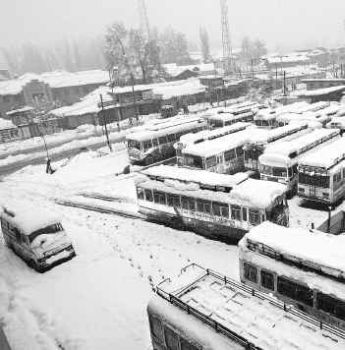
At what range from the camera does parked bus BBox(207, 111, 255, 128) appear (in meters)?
42.2

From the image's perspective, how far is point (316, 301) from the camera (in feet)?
39.9

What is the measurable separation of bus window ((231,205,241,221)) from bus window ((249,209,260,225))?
67 cm

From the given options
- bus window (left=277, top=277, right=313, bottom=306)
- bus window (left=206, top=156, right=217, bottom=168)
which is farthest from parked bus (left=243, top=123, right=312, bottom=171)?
bus window (left=277, top=277, right=313, bottom=306)

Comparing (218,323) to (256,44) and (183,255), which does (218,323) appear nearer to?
(183,255)

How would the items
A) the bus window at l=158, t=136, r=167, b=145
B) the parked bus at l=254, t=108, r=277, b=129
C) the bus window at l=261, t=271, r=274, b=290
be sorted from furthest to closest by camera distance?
the parked bus at l=254, t=108, r=277, b=129 → the bus window at l=158, t=136, r=167, b=145 → the bus window at l=261, t=271, r=274, b=290

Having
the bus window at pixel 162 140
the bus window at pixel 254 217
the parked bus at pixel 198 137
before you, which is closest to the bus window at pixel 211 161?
the parked bus at pixel 198 137

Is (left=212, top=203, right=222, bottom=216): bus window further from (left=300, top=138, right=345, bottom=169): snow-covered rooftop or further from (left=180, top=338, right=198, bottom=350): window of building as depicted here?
(left=180, top=338, right=198, bottom=350): window of building

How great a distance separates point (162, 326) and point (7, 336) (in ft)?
23.6

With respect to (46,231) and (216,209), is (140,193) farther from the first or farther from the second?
(46,231)

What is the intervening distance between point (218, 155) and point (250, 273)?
16.0 m

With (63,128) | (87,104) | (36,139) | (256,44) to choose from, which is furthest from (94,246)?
(256,44)

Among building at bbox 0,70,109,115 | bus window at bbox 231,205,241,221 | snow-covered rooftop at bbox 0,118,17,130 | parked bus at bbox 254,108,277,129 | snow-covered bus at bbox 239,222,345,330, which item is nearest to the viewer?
snow-covered bus at bbox 239,222,345,330

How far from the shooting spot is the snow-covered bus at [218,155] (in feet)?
94.4

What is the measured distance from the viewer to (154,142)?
36.2 metres
